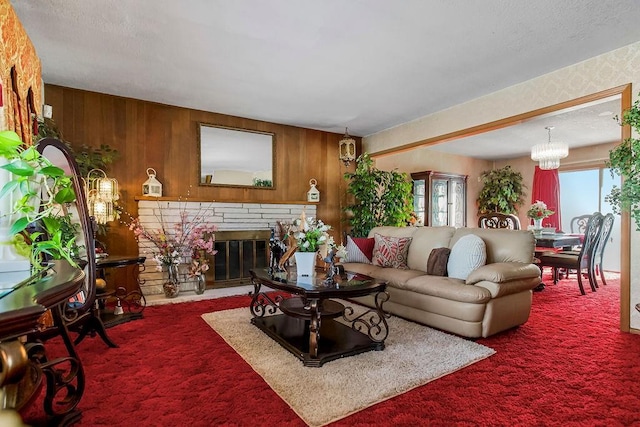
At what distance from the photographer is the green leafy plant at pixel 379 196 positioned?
5.30m

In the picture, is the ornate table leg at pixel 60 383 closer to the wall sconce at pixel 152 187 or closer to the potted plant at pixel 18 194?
the potted plant at pixel 18 194

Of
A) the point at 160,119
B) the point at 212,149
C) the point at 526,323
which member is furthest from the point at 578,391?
the point at 160,119

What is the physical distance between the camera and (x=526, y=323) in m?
3.19

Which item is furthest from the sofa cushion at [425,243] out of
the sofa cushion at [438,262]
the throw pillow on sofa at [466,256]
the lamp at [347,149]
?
the lamp at [347,149]

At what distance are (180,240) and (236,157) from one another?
1.41 m

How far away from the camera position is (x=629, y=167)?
2658 mm

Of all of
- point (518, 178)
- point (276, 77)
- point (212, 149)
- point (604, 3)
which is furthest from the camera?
point (518, 178)

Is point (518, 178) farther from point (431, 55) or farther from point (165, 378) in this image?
point (165, 378)

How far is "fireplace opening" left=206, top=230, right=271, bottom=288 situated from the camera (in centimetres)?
473

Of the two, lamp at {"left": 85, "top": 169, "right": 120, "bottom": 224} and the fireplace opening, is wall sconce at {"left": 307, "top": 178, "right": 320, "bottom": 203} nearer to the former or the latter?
the fireplace opening

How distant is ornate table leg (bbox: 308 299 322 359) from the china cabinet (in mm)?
4641

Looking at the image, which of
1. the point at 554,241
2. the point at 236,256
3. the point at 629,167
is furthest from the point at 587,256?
the point at 236,256

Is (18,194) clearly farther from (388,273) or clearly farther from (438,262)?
(438,262)

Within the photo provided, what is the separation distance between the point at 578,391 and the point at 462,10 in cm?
253
